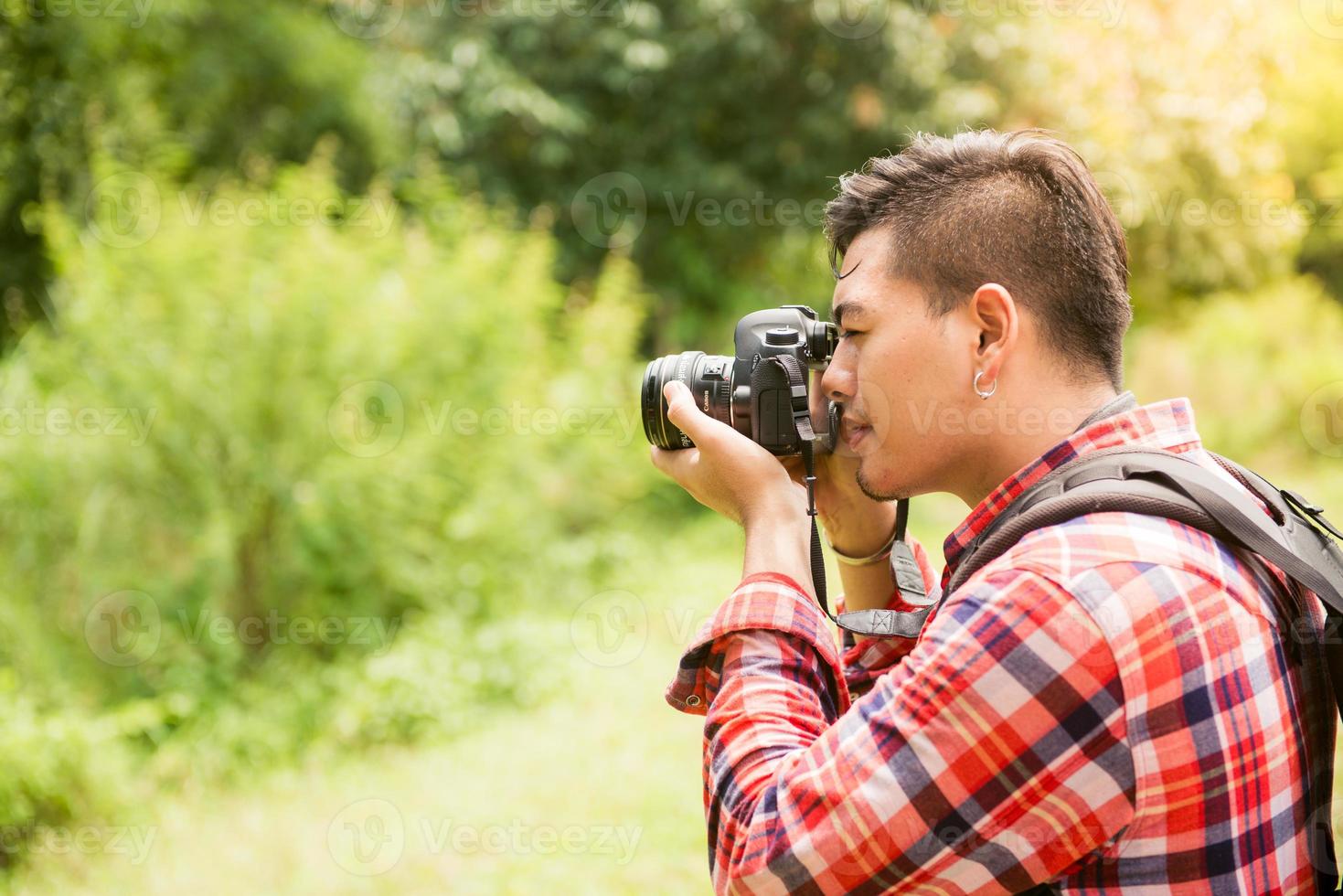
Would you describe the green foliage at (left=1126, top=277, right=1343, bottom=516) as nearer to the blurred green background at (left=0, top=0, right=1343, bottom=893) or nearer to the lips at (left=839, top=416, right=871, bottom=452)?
the blurred green background at (left=0, top=0, right=1343, bottom=893)

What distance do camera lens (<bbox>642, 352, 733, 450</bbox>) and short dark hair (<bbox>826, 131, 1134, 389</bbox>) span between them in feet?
1.40

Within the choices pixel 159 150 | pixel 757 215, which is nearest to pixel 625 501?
pixel 757 215

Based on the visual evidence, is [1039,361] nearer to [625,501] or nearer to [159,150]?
[159,150]

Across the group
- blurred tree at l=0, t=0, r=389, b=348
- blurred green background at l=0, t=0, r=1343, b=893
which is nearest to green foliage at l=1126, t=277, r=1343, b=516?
blurred green background at l=0, t=0, r=1343, b=893

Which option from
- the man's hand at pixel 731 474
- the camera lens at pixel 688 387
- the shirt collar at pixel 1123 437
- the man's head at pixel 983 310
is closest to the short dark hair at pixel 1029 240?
the man's head at pixel 983 310

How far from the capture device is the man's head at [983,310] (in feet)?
4.53

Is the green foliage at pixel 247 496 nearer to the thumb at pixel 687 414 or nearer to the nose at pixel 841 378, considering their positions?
the thumb at pixel 687 414

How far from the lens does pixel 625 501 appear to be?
775 centimetres

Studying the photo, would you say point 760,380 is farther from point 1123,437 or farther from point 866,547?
point 1123,437

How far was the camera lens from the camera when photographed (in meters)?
1.79

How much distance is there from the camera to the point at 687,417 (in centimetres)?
162

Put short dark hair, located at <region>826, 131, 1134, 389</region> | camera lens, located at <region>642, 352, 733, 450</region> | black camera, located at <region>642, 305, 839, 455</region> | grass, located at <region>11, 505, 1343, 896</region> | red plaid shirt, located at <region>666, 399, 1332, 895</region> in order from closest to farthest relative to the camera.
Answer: red plaid shirt, located at <region>666, 399, 1332, 895</region> → short dark hair, located at <region>826, 131, 1134, 389</region> → black camera, located at <region>642, 305, 839, 455</region> → camera lens, located at <region>642, 352, 733, 450</region> → grass, located at <region>11, 505, 1343, 896</region>

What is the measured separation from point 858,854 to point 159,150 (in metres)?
5.75

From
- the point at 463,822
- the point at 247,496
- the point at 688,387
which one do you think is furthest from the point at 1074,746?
the point at 247,496
